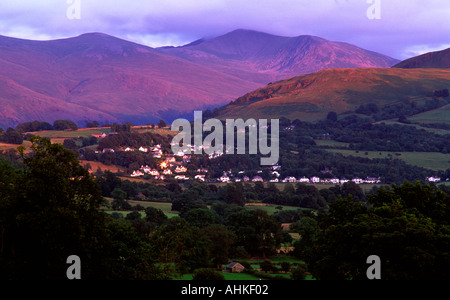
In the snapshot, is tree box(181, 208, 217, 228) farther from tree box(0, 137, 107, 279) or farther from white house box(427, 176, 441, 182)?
white house box(427, 176, 441, 182)

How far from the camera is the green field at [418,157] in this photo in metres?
Result: 116

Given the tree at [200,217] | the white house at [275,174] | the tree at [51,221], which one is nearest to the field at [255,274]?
the tree at [200,217]

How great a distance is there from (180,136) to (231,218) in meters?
107

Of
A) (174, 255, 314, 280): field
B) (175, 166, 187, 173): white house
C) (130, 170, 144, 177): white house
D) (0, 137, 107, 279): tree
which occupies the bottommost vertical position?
(174, 255, 314, 280): field

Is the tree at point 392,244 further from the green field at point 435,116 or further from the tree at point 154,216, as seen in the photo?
the green field at point 435,116

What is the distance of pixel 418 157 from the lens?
4941 inches

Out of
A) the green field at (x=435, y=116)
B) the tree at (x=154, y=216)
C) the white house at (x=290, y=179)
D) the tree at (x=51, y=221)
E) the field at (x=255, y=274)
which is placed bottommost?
the field at (x=255, y=274)

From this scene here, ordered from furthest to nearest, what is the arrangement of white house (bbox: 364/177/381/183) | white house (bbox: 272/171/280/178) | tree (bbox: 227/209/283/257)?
white house (bbox: 272/171/280/178) < white house (bbox: 364/177/381/183) < tree (bbox: 227/209/283/257)

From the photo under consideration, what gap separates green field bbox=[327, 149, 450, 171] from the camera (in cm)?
11594

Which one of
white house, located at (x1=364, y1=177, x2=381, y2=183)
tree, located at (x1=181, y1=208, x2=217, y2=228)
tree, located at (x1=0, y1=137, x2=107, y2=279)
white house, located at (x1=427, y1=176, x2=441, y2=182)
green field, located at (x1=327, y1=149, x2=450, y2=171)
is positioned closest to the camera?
tree, located at (x1=0, y1=137, x2=107, y2=279)

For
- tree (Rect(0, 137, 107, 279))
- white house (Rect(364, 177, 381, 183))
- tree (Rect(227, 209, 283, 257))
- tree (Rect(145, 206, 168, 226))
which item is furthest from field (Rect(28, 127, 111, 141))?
tree (Rect(0, 137, 107, 279))
